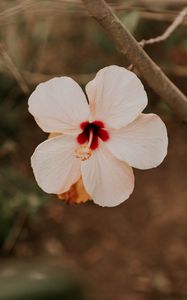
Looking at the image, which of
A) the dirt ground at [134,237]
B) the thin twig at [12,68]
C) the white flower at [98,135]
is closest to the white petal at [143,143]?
the white flower at [98,135]

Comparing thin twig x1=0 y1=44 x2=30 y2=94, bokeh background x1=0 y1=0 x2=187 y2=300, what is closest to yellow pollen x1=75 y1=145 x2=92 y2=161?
thin twig x1=0 y1=44 x2=30 y2=94

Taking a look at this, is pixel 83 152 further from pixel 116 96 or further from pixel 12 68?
pixel 12 68

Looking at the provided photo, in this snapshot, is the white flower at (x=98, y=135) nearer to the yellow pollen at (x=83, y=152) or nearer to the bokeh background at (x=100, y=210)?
the yellow pollen at (x=83, y=152)

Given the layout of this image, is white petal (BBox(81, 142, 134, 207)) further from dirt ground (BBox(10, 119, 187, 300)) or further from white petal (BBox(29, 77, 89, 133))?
dirt ground (BBox(10, 119, 187, 300))

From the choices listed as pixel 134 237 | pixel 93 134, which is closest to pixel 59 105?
pixel 93 134

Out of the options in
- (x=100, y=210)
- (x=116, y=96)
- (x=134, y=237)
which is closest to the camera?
(x=116, y=96)

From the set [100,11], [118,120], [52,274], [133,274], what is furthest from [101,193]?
[133,274]
